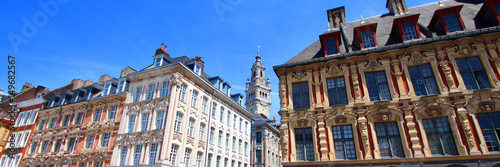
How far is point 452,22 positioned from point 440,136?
7.60 m

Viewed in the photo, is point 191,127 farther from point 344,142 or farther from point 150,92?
point 344,142

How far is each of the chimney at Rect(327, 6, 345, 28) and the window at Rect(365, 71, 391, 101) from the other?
7074 mm

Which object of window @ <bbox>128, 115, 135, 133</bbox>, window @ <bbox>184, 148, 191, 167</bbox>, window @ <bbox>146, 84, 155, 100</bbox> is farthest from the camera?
window @ <bbox>146, 84, 155, 100</bbox>

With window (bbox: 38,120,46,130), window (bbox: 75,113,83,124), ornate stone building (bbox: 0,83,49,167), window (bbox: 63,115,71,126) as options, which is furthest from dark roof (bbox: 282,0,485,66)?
ornate stone building (bbox: 0,83,49,167)

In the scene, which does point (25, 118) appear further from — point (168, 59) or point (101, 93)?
point (168, 59)

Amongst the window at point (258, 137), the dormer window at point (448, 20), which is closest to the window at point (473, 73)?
the dormer window at point (448, 20)

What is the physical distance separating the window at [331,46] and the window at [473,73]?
696cm

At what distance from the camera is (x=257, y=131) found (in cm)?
4084

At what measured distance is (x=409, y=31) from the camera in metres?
16.5

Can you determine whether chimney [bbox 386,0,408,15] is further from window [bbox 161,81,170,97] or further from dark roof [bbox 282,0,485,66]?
window [bbox 161,81,170,97]

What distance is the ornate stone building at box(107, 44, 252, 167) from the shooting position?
21375 millimetres

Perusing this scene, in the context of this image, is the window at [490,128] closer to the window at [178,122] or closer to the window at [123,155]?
the window at [178,122]

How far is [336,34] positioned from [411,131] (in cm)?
795

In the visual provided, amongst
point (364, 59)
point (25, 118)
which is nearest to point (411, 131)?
point (364, 59)
